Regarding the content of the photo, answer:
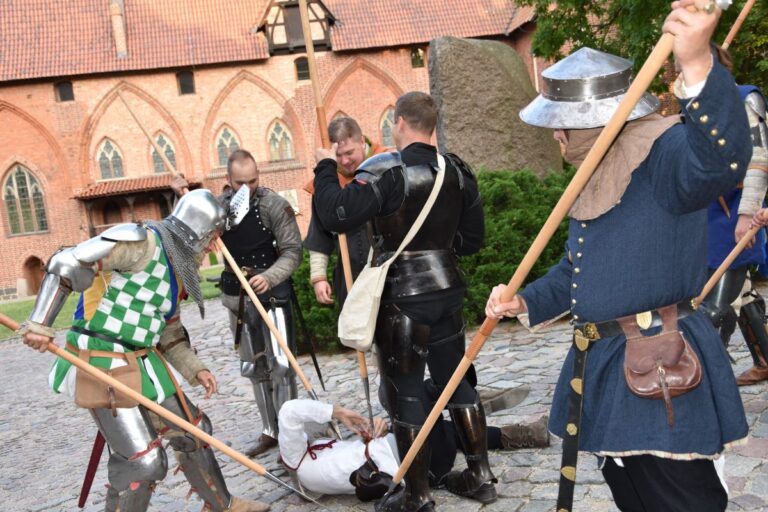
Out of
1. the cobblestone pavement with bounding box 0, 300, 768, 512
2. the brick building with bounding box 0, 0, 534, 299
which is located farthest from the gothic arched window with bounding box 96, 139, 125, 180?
the cobblestone pavement with bounding box 0, 300, 768, 512

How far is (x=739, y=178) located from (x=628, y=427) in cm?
83

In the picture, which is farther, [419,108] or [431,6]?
[431,6]

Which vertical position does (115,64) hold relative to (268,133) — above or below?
above

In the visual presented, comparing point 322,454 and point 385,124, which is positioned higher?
point 385,124

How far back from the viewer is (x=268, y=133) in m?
29.4

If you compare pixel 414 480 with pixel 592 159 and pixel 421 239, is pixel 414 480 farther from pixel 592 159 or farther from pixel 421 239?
pixel 592 159

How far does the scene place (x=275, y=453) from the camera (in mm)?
5090

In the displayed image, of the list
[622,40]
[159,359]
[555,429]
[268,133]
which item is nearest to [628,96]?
[555,429]

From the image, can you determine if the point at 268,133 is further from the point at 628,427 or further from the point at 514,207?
the point at 628,427

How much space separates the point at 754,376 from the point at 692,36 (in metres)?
3.95

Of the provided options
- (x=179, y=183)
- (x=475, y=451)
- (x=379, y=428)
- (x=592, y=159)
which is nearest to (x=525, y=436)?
(x=475, y=451)

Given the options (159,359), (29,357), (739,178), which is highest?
(739,178)

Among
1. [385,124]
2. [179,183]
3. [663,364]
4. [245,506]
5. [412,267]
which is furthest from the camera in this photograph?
[385,124]

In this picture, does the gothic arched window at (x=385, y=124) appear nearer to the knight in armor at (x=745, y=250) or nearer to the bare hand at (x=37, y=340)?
the knight in armor at (x=745, y=250)
